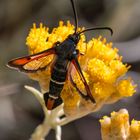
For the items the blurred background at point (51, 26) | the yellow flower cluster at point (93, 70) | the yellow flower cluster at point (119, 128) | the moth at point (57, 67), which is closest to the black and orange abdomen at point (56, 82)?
the moth at point (57, 67)

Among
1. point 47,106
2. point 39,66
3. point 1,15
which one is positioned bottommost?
point 47,106

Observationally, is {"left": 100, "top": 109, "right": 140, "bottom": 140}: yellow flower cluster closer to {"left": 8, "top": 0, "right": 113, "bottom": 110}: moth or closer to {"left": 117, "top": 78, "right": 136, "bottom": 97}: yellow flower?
{"left": 117, "top": 78, "right": 136, "bottom": 97}: yellow flower

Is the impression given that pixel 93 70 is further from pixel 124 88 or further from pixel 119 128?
pixel 119 128

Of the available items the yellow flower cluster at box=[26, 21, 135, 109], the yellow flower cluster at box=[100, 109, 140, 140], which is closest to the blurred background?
the yellow flower cluster at box=[26, 21, 135, 109]

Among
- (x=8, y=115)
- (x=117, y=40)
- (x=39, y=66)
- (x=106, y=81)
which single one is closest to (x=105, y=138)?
(x=106, y=81)

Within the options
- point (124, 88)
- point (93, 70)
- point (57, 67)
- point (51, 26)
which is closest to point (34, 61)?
point (57, 67)

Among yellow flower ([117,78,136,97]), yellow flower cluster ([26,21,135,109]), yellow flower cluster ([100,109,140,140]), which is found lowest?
yellow flower cluster ([100,109,140,140])

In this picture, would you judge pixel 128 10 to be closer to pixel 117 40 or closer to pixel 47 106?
pixel 117 40
